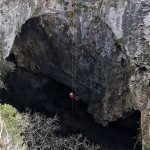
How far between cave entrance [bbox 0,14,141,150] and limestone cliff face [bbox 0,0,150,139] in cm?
7

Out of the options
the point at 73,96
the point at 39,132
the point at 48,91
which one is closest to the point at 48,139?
the point at 39,132

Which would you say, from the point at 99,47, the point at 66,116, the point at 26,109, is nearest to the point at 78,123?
the point at 66,116

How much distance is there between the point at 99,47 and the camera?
22.2m

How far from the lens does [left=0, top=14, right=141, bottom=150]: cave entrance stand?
926 inches

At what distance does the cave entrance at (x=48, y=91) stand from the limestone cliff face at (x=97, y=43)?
0.07m

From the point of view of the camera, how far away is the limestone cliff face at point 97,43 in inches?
828

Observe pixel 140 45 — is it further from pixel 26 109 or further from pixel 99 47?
pixel 26 109

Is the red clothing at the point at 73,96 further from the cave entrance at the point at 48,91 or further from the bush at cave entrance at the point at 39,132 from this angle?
the bush at cave entrance at the point at 39,132

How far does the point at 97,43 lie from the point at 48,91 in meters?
4.84

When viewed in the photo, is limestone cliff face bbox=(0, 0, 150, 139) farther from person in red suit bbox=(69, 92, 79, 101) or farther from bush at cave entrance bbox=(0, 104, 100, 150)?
bush at cave entrance bbox=(0, 104, 100, 150)

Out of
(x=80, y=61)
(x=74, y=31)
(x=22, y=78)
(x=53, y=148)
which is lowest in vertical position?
(x=53, y=148)

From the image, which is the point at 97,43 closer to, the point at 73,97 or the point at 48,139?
the point at 73,97

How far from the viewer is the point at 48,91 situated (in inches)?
1011

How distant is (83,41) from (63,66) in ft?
7.29
